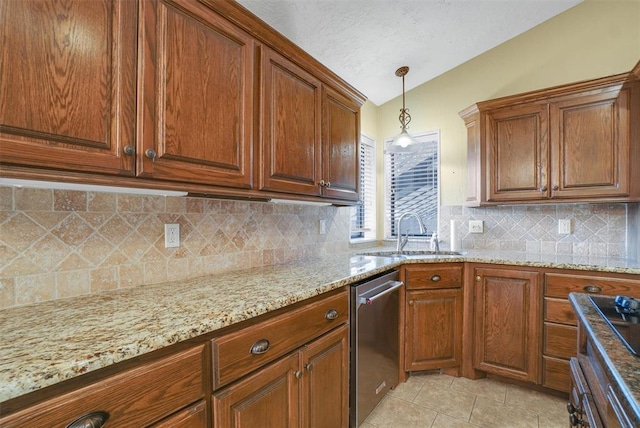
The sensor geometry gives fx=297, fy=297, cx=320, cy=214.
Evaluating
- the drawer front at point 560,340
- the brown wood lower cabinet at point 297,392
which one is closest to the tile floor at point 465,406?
the drawer front at point 560,340

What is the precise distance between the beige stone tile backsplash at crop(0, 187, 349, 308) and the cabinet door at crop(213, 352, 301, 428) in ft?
2.19

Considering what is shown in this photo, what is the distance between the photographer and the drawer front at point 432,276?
7.11 feet

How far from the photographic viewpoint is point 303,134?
169cm

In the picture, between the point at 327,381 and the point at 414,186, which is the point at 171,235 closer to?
the point at 327,381

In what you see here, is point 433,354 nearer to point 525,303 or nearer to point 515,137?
point 525,303

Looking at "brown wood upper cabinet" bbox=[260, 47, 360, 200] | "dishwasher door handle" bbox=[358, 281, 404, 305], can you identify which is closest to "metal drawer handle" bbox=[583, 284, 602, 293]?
"dishwasher door handle" bbox=[358, 281, 404, 305]

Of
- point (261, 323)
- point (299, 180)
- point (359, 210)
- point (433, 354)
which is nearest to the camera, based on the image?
point (261, 323)

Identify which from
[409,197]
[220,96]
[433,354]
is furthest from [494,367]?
[220,96]

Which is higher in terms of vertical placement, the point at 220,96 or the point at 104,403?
the point at 220,96

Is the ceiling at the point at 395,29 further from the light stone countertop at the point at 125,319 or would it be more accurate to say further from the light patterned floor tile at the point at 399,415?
the light patterned floor tile at the point at 399,415

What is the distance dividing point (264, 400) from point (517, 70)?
3163 mm

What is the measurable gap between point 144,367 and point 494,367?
2.33 m

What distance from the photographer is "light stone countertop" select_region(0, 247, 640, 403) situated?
62cm

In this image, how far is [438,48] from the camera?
8.26ft
